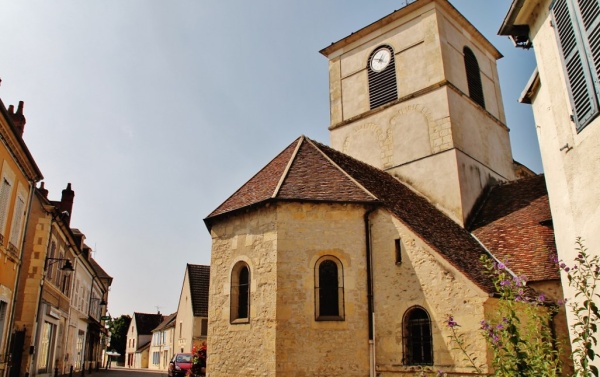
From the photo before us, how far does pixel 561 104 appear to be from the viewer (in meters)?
6.34

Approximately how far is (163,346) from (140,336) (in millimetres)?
18374

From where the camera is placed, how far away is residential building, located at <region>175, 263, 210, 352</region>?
3062 cm

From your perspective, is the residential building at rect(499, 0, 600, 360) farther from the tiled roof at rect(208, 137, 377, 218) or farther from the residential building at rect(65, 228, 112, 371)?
the residential building at rect(65, 228, 112, 371)

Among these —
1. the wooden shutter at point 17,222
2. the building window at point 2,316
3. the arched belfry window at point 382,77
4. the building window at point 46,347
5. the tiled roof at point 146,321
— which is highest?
the arched belfry window at point 382,77

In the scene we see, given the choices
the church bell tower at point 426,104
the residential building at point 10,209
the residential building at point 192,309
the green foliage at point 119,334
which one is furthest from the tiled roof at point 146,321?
the residential building at point 10,209

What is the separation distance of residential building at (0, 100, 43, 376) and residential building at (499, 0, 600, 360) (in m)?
10.3

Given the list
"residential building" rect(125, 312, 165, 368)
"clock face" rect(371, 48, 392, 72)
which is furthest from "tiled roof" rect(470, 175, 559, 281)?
"residential building" rect(125, 312, 165, 368)

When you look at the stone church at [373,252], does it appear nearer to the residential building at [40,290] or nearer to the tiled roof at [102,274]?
the residential building at [40,290]

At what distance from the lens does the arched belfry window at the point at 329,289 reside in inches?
445

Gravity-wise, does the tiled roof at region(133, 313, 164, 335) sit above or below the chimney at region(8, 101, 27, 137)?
below

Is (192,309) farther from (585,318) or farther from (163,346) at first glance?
(585,318)

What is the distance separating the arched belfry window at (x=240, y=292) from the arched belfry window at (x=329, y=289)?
5.96 feet

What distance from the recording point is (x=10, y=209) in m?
11.6

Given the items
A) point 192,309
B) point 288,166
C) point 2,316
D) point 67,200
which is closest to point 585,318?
point 288,166
